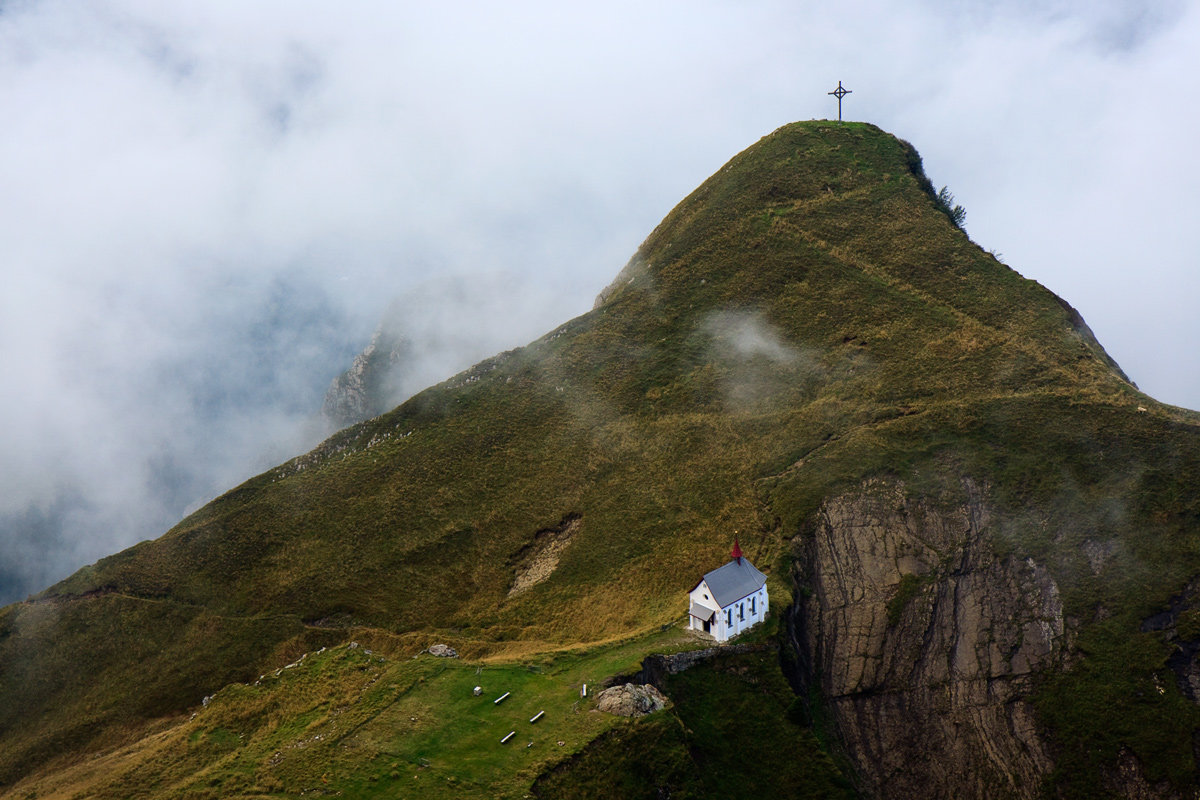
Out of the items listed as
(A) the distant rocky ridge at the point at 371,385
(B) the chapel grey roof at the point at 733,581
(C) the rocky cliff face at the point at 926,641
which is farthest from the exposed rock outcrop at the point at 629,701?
(A) the distant rocky ridge at the point at 371,385

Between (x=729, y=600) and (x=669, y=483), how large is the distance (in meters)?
19.0

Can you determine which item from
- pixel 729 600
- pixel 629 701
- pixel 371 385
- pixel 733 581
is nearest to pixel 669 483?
pixel 733 581

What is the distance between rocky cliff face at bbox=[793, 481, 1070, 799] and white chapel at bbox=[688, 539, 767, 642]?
19.5ft

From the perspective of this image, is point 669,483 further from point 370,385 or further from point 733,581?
point 370,385

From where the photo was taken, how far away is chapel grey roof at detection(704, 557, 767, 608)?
48.6 m

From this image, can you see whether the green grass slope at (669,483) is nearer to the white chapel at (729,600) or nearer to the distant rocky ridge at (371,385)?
the white chapel at (729,600)

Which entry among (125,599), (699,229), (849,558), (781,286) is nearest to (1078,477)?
(849,558)

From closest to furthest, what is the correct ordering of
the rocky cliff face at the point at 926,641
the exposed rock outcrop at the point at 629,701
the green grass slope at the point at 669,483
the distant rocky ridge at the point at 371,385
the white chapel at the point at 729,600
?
the exposed rock outcrop at the point at 629,701 < the white chapel at the point at 729,600 < the rocky cliff face at the point at 926,641 < the green grass slope at the point at 669,483 < the distant rocky ridge at the point at 371,385

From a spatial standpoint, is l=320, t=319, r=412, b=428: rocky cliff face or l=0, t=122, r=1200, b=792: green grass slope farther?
l=320, t=319, r=412, b=428: rocky cliff face

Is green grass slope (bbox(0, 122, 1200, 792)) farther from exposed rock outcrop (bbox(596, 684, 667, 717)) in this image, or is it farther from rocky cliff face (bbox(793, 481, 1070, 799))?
exposed rock outcrop (bbox(596, 684, 667, 717))

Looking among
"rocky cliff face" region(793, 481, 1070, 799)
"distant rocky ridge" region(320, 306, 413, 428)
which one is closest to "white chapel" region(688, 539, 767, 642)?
"rocky cliff face" region(793, 481, 1070, 799)

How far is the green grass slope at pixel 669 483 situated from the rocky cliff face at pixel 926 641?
2.16 meters

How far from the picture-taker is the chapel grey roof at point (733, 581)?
48.6m

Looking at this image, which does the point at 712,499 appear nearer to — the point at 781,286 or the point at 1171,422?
the point at 781,286
